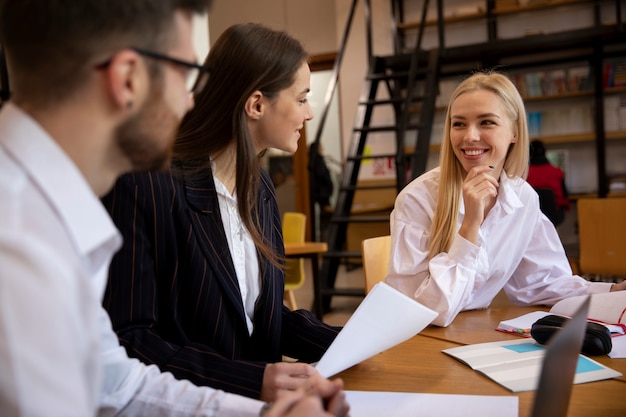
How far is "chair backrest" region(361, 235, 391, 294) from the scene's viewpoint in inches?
77.5

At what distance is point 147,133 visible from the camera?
71 centimetres

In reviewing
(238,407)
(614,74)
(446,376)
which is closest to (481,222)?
(446,376)

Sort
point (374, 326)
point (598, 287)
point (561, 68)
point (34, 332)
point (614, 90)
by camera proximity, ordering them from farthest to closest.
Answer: point (561, 68) → point (614, 90) → point (598, 287) → point (374, 326) → point (34, 332)

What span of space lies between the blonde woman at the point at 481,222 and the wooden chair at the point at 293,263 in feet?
8.48

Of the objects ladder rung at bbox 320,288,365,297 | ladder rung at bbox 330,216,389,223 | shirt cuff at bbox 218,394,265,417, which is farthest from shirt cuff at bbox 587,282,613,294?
ladder rung at bbox 330,216,389,223

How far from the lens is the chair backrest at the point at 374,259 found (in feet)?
6.46

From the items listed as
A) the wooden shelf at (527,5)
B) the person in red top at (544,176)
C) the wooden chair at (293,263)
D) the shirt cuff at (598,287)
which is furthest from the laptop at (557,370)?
the wooden shelf at (527,5)

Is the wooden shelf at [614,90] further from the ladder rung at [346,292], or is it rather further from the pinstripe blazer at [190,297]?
the pinstripe blazer at [190,297]

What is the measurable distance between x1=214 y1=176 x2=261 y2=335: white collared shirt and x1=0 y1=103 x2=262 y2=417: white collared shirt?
2.14 feet

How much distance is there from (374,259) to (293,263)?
2.59m

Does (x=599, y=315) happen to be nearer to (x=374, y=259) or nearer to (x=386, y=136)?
(x=374, y=259)

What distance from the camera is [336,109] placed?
8.12 metres

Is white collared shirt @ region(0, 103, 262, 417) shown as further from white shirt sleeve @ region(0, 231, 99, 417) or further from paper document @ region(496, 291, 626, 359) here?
paper document @ region(496, 291, 626, 359)

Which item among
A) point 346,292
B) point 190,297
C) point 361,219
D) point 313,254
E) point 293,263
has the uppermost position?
point 190,297
